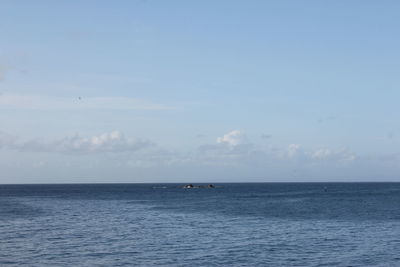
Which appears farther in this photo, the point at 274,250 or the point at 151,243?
the point at 151,243

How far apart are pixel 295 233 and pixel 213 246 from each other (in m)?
15.4

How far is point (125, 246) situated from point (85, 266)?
11.0 meters

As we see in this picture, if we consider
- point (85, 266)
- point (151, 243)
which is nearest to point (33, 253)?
point (85, 266)

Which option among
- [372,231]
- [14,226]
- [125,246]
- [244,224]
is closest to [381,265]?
[372,231]

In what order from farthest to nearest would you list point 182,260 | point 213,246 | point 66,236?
point 66,236 → point 213,246 → point 182,260

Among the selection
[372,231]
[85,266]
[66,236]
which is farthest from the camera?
[372,231]

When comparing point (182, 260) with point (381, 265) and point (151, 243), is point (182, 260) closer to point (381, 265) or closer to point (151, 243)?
point (151, 243)

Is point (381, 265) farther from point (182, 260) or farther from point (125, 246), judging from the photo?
point (125, 246)

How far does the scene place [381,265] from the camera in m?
45.4

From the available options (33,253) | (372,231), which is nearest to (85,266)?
(33,253)

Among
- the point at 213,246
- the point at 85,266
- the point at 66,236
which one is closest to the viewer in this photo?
the point at 85,266

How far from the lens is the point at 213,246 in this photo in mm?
55125

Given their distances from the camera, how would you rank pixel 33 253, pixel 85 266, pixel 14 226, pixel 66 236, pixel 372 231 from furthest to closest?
pixel 14 226 < pixel 372 231 < pixel 66 236 < pixel 33 253 < pixel 85 266

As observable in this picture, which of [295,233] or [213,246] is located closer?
[213,246]
